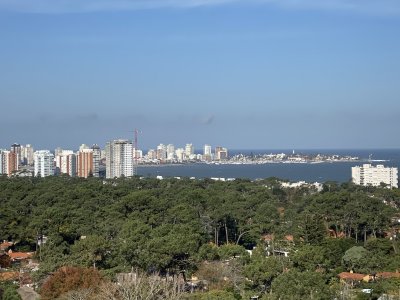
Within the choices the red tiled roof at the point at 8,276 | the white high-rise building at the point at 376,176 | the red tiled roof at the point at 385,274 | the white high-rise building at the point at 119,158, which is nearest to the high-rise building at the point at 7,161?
the white high-rise building at the point at 119,158

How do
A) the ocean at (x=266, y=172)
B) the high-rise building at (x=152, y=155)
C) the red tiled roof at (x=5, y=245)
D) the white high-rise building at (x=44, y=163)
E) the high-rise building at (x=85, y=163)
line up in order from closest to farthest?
the red tiled roof at (x=5, y=245) → the white high-rise building at (x=44, y=163) → the high-rise building at (x=85, y=163) → the ocean at (x=266, y=172) → the high-rise building at (x=152, y=155)

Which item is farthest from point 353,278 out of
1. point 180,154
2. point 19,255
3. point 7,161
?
point 180,154

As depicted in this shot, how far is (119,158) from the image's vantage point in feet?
181

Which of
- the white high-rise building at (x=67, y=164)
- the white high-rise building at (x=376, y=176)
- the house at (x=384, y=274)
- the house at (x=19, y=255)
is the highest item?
the white high-rise building at (x=67, y=164)

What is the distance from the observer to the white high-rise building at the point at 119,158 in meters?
54.7

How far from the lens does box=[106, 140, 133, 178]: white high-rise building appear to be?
179ft

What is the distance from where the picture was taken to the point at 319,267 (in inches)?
505

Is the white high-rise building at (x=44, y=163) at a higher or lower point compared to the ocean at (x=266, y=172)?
higher

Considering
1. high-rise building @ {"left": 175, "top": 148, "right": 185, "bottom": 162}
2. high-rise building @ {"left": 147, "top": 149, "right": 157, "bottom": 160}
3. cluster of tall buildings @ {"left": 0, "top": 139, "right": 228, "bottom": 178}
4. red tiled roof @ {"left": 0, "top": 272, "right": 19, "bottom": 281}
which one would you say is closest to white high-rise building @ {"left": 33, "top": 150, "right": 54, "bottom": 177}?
cluster of tall buildings @ {"left": 0, "top": 139, "right": 228, "bottom": 178}

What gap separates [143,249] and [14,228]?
6819 millimetres

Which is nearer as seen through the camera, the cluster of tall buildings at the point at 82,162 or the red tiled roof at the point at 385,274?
the red tiled roof at the point at 385,274

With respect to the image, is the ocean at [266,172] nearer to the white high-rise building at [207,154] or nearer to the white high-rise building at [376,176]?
the white high-rise building at [376,176]

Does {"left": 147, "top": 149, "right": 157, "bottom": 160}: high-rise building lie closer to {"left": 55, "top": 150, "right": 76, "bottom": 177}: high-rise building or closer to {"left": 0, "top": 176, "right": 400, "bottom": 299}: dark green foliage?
{"left": 55, "top": 150, "right": 76, "bottom": 177}: high-rise building

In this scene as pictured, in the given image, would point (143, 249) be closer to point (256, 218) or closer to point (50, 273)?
point (50, 273)
